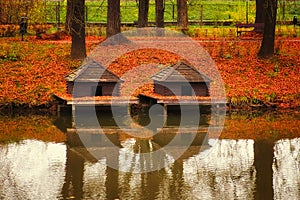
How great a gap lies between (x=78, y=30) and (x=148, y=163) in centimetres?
1406

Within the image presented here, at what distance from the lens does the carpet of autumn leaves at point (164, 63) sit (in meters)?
27.9

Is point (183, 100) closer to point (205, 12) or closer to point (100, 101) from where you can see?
point (100, 101)

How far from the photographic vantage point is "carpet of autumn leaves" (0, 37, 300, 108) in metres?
27.9

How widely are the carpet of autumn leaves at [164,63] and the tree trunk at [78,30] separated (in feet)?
1.62

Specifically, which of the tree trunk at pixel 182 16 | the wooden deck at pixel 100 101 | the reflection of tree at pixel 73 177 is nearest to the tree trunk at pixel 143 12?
the tree trunk at pixel 182 16

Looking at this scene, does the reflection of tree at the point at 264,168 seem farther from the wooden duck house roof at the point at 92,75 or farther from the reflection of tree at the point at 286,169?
the wooden duck house roof at the point at 92,75

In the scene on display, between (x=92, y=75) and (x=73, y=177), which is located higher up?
(x=92, y=75)

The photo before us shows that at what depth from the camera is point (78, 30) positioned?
3153cm

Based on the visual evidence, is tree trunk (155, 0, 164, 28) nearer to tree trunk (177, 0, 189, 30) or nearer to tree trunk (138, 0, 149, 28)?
tree trunk (138, 0, 149, 28)

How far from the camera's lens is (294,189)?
15727 mm

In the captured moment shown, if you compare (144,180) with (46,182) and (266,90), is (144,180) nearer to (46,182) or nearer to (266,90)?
(46,182)

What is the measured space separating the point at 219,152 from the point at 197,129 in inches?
134

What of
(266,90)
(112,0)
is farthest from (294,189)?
(112,0)

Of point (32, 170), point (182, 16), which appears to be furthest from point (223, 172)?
point (182, 16)
